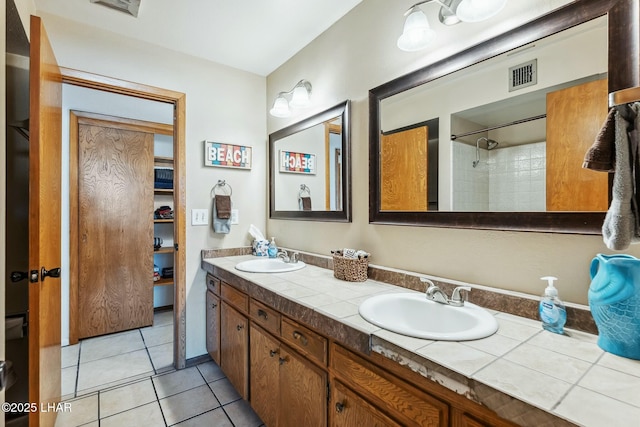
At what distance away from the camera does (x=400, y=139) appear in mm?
1580

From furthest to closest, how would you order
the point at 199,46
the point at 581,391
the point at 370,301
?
1. the point at 199,46
2. the point at 370,301
3. the point at 581,391

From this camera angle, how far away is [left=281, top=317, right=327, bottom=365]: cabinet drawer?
120 cm

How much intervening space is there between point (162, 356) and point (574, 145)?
3.00m

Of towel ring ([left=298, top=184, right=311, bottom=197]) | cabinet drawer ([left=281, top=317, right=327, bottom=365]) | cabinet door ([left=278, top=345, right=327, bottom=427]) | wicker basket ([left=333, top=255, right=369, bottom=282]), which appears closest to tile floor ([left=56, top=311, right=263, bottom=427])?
cabinet door ([left=278, top=345, right=327, bottom=427])

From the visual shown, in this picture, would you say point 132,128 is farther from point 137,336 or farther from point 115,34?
point 137,336

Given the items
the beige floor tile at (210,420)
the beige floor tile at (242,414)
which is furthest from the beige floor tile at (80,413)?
the beige floor tile at (242,414)

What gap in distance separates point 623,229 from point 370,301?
31.5 inches

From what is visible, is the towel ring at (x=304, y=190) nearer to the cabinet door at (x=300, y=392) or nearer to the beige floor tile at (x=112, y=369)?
the cabinet door at (x=300, y=392)

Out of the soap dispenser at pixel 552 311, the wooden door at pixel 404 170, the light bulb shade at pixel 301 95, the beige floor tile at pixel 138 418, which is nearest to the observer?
the soap dispenser at pixel 552 311

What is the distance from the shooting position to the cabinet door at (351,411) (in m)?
0.96

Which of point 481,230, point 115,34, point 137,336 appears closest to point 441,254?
point 481,230

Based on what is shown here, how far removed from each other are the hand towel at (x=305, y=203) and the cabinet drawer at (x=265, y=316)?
0.82 metres

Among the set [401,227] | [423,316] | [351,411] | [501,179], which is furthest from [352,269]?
[501,179]

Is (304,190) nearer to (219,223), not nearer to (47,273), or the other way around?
(219,223)
